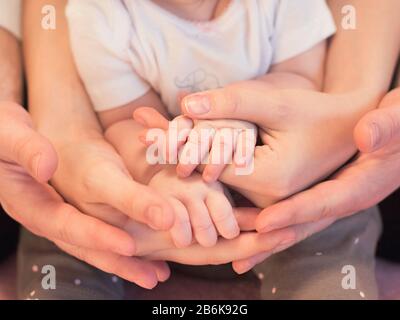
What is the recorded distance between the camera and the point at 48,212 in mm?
408

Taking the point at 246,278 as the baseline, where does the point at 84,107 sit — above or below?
above

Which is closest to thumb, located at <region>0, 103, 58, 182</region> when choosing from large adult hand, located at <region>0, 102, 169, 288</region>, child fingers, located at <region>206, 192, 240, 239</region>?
large adult hand, located at <region>0, 102, 169, 288</region>

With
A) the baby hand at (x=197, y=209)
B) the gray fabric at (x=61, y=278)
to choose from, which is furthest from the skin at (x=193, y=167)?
the gray fabric at (x=61, y=278)

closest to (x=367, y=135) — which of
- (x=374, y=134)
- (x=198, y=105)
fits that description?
(x=374, y=134)

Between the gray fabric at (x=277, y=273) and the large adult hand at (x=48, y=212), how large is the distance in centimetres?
4

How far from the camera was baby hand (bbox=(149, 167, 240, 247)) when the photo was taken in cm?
38

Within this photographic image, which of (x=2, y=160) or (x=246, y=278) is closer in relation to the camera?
(x=2, y=160)

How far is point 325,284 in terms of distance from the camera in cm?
46

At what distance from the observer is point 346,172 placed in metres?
0.43

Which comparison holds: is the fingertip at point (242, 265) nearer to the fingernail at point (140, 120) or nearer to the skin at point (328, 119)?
the skin at point (328, 119)

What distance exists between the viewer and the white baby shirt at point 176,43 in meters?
0.45

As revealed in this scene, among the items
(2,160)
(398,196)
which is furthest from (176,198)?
(398,196)

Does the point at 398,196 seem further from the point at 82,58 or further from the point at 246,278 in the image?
the point at 82,58
